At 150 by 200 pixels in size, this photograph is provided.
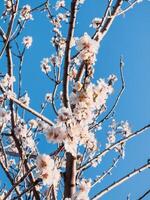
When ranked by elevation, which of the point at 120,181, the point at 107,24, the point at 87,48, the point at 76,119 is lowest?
the point at 120,181

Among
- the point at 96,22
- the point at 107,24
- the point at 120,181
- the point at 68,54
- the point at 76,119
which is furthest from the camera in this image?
the point at 96,22

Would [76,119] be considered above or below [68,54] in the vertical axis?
below

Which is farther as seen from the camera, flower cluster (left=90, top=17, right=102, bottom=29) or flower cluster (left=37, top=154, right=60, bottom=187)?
flower cluster (left=90, top=17, right=102, bottom=29)

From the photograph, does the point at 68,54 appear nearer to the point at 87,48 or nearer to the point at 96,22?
the point at 87,48

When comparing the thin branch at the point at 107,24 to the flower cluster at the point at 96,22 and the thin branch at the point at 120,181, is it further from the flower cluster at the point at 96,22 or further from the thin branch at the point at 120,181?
the thin branch at the point at 120,181

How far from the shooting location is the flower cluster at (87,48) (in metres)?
2.63

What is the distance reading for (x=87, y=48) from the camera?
8.84 feet

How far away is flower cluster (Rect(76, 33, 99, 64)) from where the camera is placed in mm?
2635

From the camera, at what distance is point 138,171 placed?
10.2 ft

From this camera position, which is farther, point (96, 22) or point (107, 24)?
point (96, 22)

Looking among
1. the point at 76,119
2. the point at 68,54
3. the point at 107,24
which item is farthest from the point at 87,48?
the point at 107,24

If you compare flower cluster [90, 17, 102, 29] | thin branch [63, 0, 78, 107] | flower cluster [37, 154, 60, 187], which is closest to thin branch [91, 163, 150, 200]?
flower cluster [37, 154, 60, 187]

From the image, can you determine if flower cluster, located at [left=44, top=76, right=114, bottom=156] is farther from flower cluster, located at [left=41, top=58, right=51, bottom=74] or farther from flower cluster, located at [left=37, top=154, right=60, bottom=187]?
flower cluster, located at [left=41, top=58, right=51, bottom=74]

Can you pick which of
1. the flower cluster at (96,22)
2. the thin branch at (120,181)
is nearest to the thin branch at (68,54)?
the thin branch at (120,181)
